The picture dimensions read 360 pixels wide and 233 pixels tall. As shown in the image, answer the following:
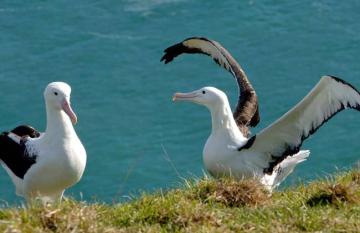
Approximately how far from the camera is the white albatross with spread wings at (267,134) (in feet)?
37.4

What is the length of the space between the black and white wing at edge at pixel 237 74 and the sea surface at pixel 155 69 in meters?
10.3

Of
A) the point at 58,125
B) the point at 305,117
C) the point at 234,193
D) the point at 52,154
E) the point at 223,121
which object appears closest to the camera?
the point at 234,193

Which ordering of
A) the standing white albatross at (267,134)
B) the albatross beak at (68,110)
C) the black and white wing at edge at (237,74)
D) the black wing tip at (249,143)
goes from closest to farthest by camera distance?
the albatross beak at (68,110) → the standing white albatross at (267,134) → the black wing tip at (249,143) → the black and white wing at edge at (237,74)

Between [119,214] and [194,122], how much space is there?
2032 cm

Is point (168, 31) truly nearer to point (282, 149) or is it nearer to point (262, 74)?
point (262, 74)

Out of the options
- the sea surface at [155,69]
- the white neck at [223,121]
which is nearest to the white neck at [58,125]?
the white neck at [223,121]

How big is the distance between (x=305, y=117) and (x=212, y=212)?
161 inches

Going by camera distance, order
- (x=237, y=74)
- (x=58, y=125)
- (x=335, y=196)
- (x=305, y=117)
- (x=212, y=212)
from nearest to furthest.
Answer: (x=212, y=212) < (x=335, y=196) < (x=58, y=125) < (x=305, y=117) < (x=237, y=74)

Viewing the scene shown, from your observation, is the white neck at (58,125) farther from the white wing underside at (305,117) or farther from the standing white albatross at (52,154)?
the white wing underside at (305,117)

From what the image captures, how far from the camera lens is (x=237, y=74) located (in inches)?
531

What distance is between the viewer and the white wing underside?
11273 millimetres

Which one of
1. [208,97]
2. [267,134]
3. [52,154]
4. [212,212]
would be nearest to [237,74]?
[208,97]

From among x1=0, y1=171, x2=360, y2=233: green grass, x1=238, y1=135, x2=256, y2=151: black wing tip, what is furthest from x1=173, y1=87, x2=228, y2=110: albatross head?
x1=0, y1=171, x2=360, y2=233: green grass

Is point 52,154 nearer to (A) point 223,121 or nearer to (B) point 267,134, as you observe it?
(A) point 223,121
